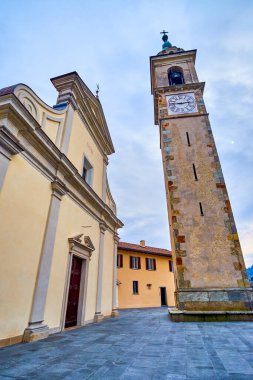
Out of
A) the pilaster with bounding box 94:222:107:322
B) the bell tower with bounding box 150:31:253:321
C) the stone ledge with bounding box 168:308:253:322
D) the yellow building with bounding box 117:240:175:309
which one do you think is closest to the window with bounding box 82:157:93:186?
the pilaster with bounding box 94:222:107:322

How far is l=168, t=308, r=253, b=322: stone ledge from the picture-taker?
20.8 ft

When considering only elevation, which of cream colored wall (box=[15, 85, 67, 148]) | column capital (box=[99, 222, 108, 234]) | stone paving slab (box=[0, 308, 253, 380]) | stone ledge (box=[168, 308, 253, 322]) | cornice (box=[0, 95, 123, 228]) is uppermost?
cream colored wall (box=[15, 85, 67, 148])

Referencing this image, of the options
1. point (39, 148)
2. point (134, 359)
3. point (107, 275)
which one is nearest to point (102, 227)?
point (107, 275)

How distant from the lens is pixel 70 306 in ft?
21.3

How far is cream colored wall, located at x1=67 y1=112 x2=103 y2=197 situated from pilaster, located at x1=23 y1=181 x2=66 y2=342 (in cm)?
205

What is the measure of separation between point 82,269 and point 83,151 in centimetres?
467

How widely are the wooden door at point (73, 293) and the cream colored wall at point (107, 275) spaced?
215cm

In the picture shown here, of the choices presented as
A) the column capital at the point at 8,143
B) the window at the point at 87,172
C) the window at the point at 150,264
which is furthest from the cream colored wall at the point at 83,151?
the window at the point at 150,264

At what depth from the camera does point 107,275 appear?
375 inches

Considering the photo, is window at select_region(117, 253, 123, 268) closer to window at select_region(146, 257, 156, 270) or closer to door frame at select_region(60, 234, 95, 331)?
window at select_region(146, 257, 156, 270)

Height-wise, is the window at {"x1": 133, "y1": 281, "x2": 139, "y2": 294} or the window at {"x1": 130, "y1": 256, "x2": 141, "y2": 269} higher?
the window at {"x1": 130, "y1": 256, "x2": 141, "y2": 269}

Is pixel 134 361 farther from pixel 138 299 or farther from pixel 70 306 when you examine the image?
pixel 138 299

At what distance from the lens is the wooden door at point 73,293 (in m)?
6.35

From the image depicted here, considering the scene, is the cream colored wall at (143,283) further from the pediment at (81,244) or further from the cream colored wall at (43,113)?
the cream colored wall at (43,113)
